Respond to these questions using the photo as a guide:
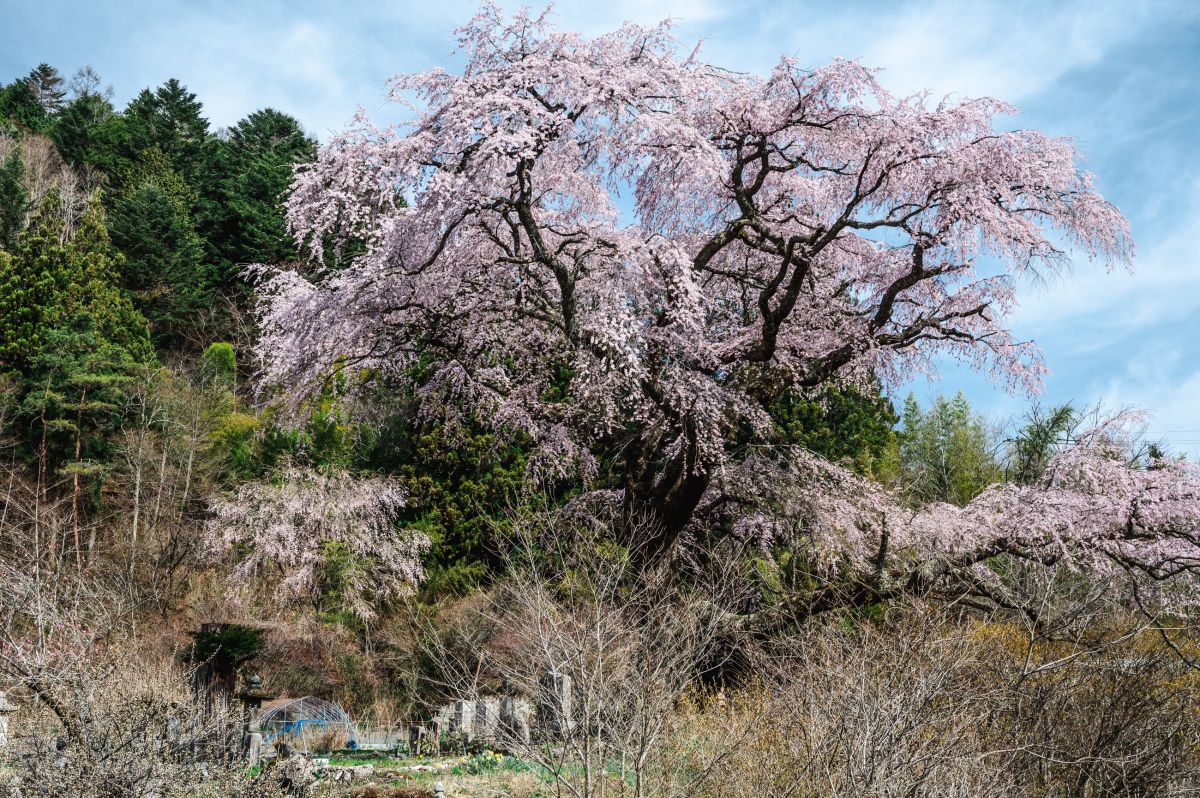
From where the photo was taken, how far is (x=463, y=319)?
1116 centimetres

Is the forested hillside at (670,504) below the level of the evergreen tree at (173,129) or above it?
below

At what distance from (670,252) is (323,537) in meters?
8.77

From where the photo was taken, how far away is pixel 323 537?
15.8 meters

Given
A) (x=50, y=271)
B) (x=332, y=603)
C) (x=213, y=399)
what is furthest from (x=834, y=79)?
(x=50, y=271)

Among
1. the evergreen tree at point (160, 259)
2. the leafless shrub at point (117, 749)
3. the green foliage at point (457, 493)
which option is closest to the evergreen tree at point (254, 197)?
the evergreen tree at point (160, 259)

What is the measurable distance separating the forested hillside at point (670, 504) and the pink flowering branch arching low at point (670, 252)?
0.15ft

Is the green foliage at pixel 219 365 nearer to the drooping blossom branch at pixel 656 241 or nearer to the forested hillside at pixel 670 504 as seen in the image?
the forested hillside at pixel 670 504

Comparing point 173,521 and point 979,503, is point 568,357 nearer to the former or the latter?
point 979,503

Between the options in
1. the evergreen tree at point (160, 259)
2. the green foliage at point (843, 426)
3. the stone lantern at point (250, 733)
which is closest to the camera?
the stone lantern at point (250, 733)

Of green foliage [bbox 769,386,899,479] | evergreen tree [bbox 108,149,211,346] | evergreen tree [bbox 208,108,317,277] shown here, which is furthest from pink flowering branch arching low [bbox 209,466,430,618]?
evergreen tree [bbox 108,149,211,346]

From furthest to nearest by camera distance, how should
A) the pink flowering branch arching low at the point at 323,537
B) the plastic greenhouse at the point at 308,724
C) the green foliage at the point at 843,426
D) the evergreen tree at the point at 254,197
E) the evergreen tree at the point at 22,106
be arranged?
the evergreen tree at the point at 22,106 → the evergreen tree at the point at 254,197 → the green foliage at the point at 843,426 → the pink flowering branch arching low at the point at 323,537 → the plastic greenhouse at the point at 308,724

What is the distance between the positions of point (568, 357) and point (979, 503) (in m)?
5.10

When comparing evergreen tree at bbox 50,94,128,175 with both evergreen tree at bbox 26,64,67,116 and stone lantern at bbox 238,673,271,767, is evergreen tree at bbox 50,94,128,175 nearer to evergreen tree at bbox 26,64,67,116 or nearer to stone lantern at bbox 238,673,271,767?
evergreen tree at bbox 26,64,67,116

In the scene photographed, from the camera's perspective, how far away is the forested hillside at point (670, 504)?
6695 millimetres
